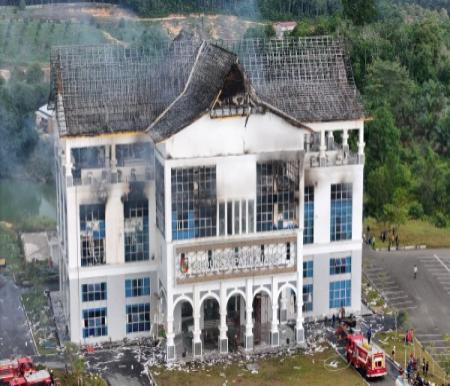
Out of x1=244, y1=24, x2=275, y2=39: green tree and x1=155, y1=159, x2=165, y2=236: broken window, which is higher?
x1=244, y1=24, x2=275, y2=39: green tree

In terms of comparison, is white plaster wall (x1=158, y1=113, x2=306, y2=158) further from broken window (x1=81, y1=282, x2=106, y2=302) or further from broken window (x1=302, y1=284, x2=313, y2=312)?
broken window (x1=302, y1=284, x2=313, y2=312)

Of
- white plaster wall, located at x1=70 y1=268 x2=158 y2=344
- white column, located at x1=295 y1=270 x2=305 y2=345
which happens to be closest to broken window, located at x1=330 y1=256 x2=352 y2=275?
white column, located at x1=295 y1=270 x2=305 y2=345

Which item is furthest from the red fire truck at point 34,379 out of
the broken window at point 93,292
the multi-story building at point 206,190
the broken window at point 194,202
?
the broken window at point 194,202

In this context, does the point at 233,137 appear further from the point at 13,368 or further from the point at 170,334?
the point at 13,368

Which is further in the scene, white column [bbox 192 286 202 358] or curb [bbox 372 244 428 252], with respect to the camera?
curb [bbox 372 244 428 252]

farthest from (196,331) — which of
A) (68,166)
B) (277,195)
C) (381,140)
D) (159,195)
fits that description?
(381,140)

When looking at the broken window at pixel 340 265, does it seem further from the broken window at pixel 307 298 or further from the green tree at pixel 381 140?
the green tree at pixel 381 140

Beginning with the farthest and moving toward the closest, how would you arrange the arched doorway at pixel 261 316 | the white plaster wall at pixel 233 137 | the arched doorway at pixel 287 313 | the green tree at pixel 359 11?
1. the green tree at pixel 359 11
2. the arched doorway at pixel 287 313
3. the arched doorway at pixel 261 316
4. the white plaster wall at pixel 233 137
